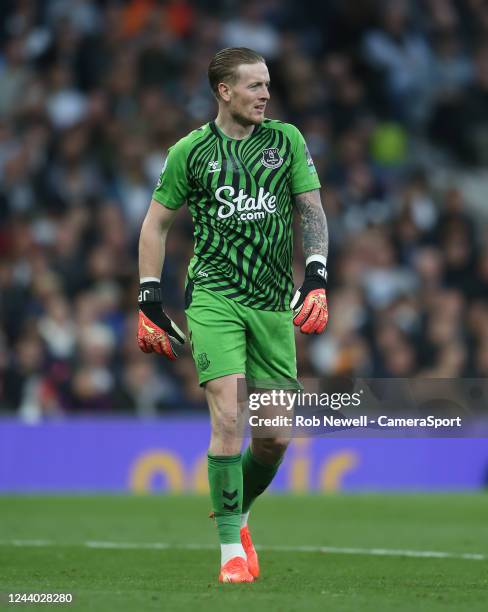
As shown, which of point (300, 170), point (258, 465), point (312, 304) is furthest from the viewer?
point (258, 465)

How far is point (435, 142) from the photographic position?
63.6 ft

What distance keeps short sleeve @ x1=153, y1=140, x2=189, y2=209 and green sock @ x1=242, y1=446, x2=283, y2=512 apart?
1333mm

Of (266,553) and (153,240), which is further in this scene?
(266,553)

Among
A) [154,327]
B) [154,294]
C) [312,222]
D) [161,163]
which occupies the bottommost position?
[154,327]

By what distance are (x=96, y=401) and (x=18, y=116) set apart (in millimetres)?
3510

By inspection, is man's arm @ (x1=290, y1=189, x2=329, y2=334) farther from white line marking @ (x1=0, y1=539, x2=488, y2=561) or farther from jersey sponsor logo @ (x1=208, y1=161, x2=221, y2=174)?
white line marking @ (x1=0, y1=539, x2=488, y2=561)

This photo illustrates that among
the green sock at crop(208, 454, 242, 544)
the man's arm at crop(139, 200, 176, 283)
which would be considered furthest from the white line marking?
the man's arm at crop(139, 200, 176, 283)

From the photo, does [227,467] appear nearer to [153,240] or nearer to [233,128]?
[153,240]

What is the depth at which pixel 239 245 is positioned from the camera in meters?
6.97

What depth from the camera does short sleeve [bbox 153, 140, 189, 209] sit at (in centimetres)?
700

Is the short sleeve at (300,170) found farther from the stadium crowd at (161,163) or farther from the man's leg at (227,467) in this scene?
the stadium crowd at (161,163)

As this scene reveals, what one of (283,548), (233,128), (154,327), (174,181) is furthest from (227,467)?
(283,548)

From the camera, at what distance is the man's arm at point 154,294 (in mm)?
6949

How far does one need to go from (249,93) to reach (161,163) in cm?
929
